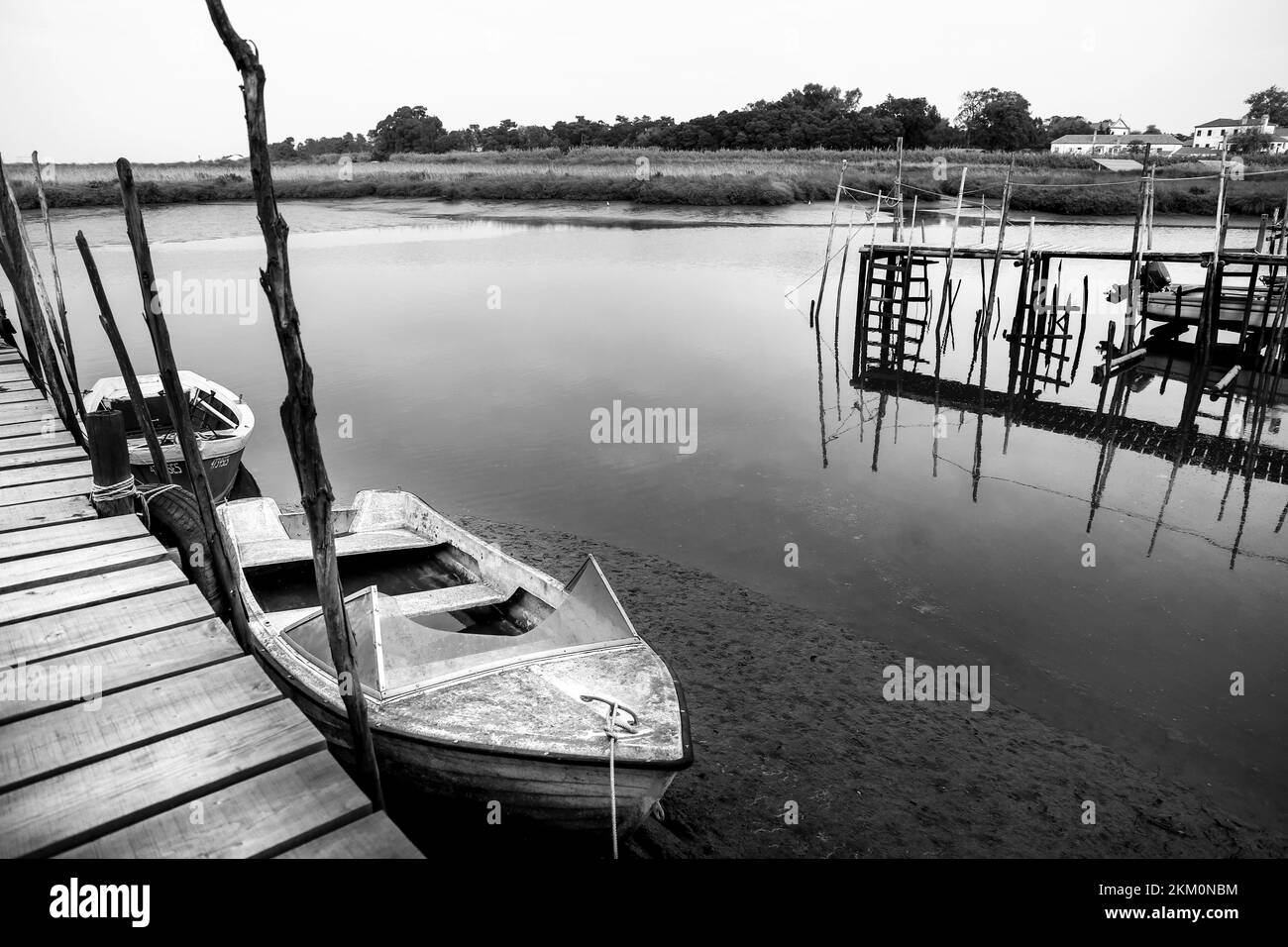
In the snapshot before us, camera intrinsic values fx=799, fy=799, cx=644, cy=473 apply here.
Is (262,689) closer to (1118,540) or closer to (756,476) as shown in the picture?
(756,476)

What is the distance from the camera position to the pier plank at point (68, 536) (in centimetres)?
621

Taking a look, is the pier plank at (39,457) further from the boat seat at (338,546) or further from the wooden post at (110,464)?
the boat seat at (338,546)

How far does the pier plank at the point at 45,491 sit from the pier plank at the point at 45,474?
3.2 inches

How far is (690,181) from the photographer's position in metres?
60.8

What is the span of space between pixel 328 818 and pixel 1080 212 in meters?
64.4

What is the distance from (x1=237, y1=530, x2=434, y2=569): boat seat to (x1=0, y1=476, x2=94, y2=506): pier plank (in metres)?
1.52

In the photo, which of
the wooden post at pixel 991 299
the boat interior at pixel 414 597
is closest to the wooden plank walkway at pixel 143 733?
the boat interior at pixel 414 597

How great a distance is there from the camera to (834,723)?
7.25 m

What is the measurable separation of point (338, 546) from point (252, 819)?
5235 millimetres

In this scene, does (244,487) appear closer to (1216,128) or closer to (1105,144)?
(1105,144)

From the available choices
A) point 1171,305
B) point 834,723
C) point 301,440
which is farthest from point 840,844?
point 1171,305

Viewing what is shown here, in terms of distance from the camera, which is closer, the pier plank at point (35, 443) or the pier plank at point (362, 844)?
the pier plank at point (362, 844)

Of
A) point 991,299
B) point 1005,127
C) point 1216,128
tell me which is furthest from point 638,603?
point 1216,128

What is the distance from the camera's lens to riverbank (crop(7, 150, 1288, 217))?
2197 inches
